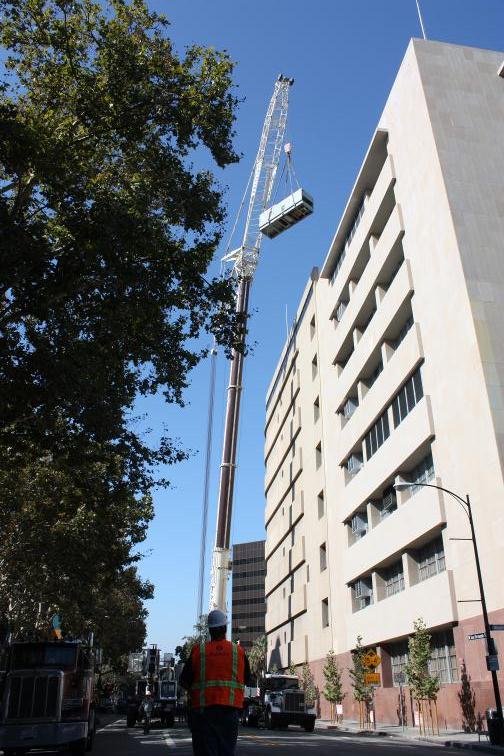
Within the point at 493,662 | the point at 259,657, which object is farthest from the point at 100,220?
the point at 259,657

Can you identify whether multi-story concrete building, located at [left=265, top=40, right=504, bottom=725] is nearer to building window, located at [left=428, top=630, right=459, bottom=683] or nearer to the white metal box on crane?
building window, located at [left=428, top=630, right=459, bottom=683]

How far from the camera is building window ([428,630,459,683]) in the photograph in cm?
2894

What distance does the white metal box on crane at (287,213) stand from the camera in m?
66.9

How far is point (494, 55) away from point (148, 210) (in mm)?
29720

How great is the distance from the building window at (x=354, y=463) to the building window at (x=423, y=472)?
30.0 ft

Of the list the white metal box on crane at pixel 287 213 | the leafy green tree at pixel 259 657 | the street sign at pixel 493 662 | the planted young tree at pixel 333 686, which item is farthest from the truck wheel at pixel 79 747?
the leafy green tree at pixel 259 657

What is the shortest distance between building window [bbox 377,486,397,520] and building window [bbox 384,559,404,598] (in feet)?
9.51

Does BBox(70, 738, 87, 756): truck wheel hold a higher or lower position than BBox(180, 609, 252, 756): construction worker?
lower

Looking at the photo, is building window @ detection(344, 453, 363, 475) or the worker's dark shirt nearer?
the worker's dark shirt

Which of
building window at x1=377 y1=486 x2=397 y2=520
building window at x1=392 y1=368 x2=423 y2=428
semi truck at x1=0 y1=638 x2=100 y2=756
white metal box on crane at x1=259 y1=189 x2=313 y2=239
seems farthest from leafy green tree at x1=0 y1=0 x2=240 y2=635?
white metal box on crane at x1=259 y1=189 x2=313 y2=239

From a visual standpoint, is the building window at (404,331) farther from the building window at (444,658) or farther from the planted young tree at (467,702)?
the planted young tree at (467,702)

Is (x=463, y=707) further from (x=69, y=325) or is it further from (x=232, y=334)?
(x=69, y=325)

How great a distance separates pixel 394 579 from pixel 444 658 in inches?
283

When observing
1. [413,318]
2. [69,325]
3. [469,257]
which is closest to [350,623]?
[413,318]
